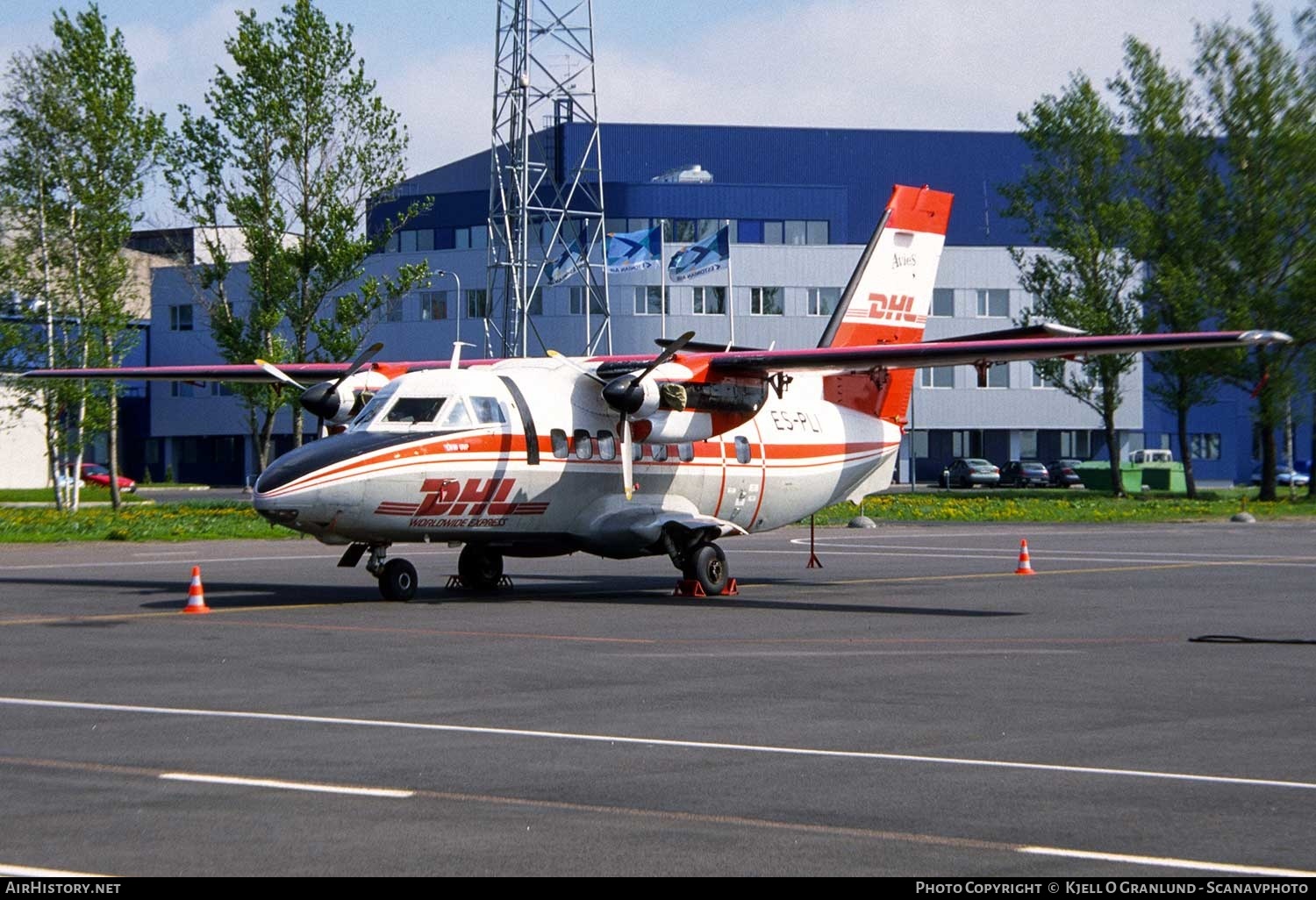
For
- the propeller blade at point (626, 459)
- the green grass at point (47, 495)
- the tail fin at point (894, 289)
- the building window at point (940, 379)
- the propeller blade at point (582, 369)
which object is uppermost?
the building window at point (940, 379)

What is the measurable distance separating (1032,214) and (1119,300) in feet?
18.8

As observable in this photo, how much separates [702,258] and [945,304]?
1866cm

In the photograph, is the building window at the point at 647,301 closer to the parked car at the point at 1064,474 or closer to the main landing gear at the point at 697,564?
the parked car at the point at 1064,474

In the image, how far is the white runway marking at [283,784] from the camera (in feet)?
28.1

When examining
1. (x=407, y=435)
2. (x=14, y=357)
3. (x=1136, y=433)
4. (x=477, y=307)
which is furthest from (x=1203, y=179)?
(x=407, y=435)

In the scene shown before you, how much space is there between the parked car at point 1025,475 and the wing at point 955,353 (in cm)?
6319

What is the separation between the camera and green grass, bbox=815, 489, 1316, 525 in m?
49.6

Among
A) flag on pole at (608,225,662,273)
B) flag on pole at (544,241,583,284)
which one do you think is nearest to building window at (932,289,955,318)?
flag on pole at (544,241,583,284)

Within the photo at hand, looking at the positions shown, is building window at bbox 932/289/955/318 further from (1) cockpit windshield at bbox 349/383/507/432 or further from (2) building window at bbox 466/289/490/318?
(1) cockpit windshield at bbox 349/383/507/432

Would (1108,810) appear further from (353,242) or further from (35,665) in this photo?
(353,242)

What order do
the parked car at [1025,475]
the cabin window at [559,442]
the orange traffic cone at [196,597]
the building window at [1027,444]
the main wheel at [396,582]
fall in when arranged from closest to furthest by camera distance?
the orange traffic cone at [196,597], the main wheel at [396,582], the cabin window at [559,442], the parked car at [1025,475], the building window at [1027,444]

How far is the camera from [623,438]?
74.0 ft

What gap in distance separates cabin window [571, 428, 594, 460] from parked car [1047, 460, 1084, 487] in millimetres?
65188

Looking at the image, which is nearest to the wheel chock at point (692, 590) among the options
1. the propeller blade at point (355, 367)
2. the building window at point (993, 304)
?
the propeller blade at point (355, 367)
